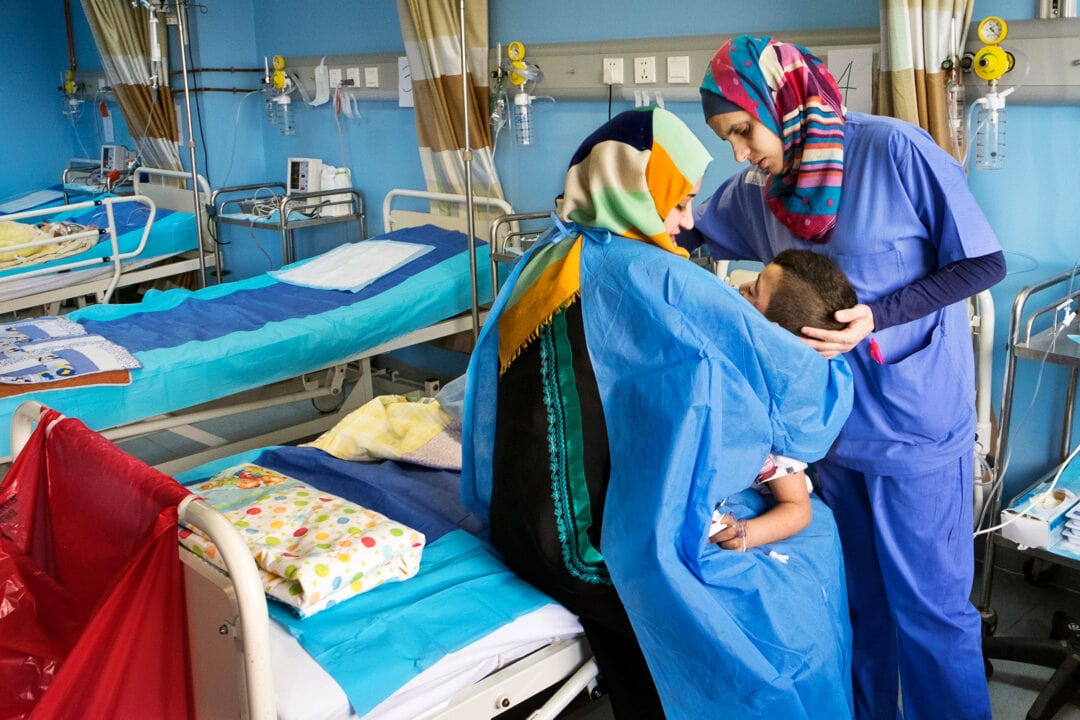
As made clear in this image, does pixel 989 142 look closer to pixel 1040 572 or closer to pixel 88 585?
pixel 1040 572

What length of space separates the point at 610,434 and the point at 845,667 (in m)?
0.69

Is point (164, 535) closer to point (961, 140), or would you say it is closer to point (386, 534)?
point (386, 534)

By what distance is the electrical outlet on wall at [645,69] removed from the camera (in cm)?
348

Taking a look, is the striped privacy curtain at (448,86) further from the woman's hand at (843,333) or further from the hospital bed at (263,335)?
the woman's hand at (843,333)

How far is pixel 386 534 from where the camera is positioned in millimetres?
1789

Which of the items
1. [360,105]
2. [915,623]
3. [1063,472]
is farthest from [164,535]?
[360,105]

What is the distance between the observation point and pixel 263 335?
348 cm

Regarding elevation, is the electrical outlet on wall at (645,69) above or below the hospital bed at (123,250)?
above

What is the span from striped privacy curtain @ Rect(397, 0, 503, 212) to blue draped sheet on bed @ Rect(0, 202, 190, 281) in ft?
6.07

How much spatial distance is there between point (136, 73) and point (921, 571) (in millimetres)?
5510

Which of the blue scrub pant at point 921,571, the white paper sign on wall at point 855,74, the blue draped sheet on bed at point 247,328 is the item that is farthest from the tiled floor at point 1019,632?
the blue draped sheet on bed at point 247,328

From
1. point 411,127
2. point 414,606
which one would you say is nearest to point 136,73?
point 411,127

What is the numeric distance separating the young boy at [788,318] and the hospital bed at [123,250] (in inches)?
142

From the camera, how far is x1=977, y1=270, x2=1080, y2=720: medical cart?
2.28 m
